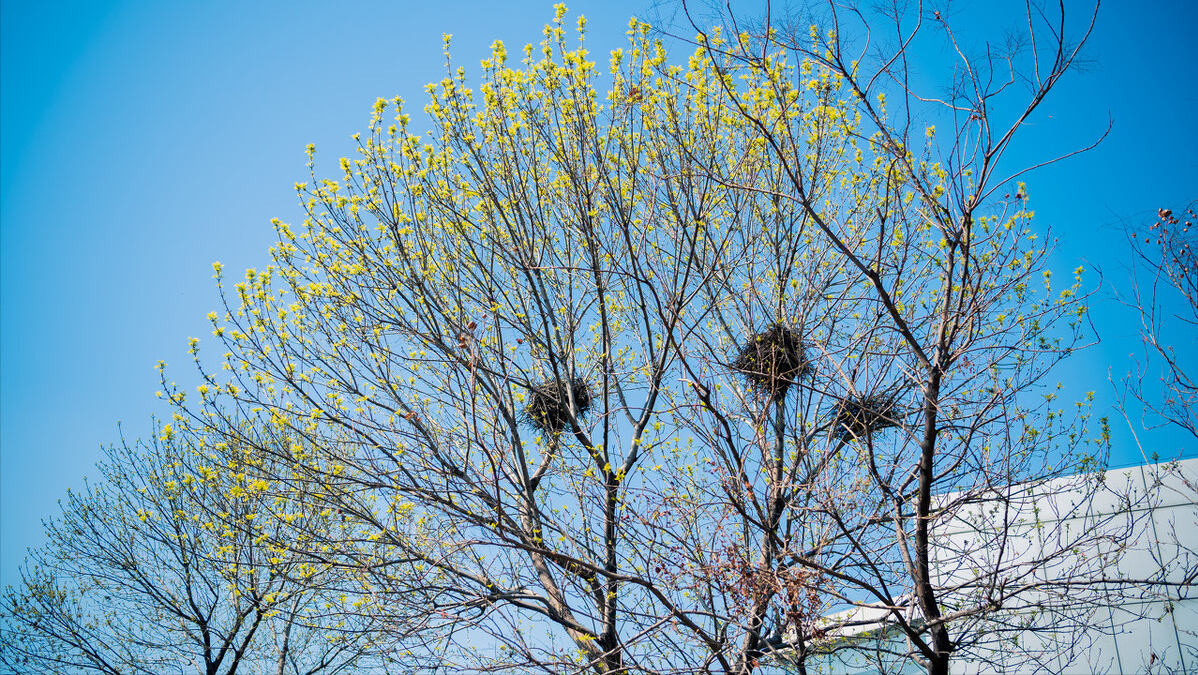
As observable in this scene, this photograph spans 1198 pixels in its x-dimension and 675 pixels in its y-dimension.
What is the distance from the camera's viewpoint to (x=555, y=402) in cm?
655

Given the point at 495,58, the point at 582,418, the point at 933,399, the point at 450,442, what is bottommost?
the point at 933,399

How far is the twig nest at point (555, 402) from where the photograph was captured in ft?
21.2

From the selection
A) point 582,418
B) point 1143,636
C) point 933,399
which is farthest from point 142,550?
point 1143,636

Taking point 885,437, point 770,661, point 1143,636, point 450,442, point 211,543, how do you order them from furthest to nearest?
point 211,543, point 1143,636, point 885,437, point 770,661, point 450,442

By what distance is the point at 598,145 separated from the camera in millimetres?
6176

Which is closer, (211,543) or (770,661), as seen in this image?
(770,661)

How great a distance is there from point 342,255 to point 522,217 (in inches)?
64.0

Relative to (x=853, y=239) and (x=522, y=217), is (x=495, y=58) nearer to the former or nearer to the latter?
(x=522, y=217)

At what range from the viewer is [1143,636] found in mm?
8633

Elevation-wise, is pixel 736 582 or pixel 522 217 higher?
pixel 522 217

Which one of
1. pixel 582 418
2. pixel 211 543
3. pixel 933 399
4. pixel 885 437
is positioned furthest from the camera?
pixel 211 543

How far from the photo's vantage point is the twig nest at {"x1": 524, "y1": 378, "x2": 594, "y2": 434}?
6461 millimetres

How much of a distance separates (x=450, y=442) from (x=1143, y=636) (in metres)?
8.96

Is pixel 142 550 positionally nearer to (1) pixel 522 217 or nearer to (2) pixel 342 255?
(2) pixel 342 255
